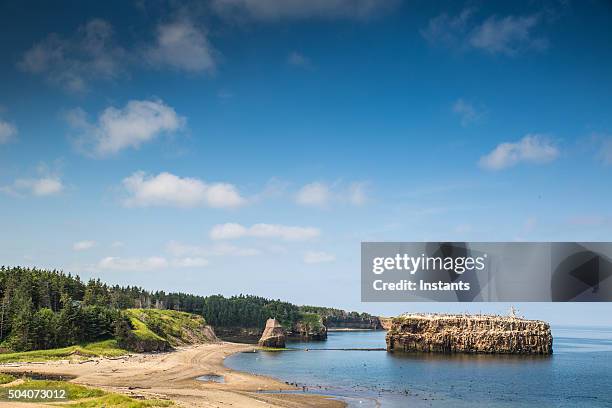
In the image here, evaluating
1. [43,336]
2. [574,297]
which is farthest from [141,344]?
[574,297]

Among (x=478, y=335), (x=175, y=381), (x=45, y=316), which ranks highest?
(x=45, y=316)

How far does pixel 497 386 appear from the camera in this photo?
311 feet

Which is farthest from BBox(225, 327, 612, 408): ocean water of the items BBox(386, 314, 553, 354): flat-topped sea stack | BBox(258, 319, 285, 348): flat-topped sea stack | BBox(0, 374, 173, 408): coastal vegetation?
BBox(0, 374, 173, 408): coastal vegetation

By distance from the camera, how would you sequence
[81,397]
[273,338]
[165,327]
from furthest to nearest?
1. [273,338]
2. [165,327]
3. [81,397]

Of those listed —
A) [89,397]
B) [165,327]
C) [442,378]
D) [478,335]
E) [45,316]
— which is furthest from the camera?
[165,327]

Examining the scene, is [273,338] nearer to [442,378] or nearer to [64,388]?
[442,378]

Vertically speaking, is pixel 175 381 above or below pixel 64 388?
below

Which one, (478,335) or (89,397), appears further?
(478,335)

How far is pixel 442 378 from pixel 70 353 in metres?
84.5

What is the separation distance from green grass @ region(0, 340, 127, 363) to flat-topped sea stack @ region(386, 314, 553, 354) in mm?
98123

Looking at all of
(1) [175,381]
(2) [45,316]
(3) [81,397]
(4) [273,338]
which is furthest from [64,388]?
(4) [273,338]

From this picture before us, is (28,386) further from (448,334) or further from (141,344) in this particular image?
(448,334)

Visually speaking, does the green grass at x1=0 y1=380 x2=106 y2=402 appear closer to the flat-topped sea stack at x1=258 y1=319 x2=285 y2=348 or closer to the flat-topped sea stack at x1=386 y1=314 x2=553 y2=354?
the flat-topped sea stack at x1=258 y1=319 x2=285 y2=348

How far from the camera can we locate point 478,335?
Answer: 552 feet
